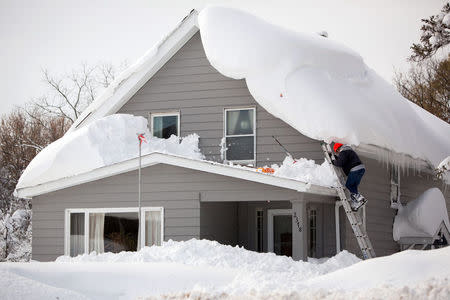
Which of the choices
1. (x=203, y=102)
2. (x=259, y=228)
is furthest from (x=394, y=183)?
(x=203, y=102)

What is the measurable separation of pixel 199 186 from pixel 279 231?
132 inches

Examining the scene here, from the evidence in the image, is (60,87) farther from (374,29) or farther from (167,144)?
(167,144)

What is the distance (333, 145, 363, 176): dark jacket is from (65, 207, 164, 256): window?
399 cm

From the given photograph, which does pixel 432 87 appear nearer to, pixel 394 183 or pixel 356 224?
pixel 394 183

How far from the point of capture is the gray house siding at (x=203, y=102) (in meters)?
17.5

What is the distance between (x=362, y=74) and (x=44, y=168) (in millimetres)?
8112

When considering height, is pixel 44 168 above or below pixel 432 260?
above

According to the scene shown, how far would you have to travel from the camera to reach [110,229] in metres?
16.5

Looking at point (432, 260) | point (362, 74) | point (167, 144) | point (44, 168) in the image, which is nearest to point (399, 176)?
point (362, 74)

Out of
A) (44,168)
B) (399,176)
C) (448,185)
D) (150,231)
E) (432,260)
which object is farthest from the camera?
(448,185)

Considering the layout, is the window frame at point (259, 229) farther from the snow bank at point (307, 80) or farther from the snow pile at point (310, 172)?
the snow bank at point (307, 80)

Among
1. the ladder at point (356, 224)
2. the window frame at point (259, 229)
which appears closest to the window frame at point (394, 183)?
the window frame at point (259, 229)

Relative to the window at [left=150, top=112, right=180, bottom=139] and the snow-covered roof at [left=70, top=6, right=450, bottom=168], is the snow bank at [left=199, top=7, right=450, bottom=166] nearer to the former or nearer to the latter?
the snow-covered roof at [left=70, top=6, right=450, bottom=168]

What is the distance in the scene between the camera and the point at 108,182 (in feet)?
53.9
